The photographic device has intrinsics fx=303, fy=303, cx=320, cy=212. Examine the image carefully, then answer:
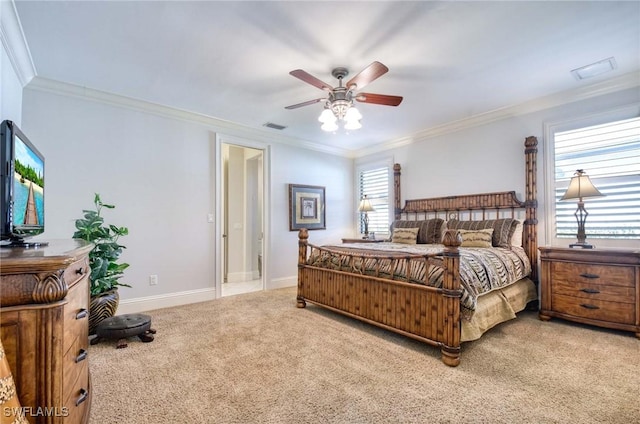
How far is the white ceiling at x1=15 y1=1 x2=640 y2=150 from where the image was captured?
2.14 meters

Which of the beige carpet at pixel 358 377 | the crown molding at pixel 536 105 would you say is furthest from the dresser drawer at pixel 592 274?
the crown molding at pixel 536 105

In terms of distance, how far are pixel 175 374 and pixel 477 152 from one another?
4379mm

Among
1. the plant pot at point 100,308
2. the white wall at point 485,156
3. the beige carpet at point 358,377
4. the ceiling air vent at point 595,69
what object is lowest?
the beige carpet at point 358,377

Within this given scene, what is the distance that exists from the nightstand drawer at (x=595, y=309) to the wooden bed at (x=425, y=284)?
0.36 metres

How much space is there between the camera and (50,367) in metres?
1.04

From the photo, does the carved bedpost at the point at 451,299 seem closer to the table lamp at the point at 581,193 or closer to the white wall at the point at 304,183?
the table lamp at the point at 581,193

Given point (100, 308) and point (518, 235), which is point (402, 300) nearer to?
point (518, 235)

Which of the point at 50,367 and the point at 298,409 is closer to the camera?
the point at 50,367

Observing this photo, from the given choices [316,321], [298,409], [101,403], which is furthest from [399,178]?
[101,403]

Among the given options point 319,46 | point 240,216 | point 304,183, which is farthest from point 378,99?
point 240,216

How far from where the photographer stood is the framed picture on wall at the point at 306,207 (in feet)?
16.9

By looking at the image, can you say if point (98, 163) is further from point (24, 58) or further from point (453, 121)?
point (453, 121)

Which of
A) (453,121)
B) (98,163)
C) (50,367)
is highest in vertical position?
(453,121)

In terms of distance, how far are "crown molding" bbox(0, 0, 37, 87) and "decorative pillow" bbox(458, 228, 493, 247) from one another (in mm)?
4459
